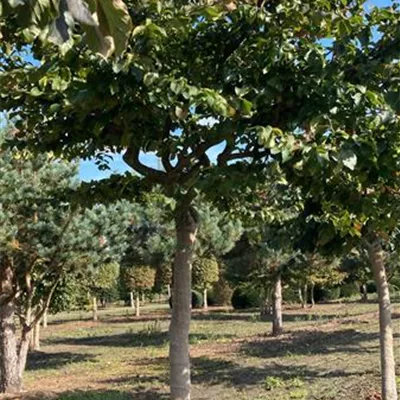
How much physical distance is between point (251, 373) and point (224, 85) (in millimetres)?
7449

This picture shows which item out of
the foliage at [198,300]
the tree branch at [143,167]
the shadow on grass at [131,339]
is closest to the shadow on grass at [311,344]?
the shadow on grass at [131,339]

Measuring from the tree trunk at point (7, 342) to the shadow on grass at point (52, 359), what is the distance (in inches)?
154

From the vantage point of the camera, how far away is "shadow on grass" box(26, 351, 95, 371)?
1346cm

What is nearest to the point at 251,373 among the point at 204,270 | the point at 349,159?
the point at 349,159

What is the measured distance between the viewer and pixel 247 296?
31094mm


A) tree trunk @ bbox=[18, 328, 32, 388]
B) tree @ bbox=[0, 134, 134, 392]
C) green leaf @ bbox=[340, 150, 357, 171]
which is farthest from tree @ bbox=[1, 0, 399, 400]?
tree trunk @ bbox=[18, 328, 32, 388]

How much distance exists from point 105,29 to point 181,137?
2.52 metres

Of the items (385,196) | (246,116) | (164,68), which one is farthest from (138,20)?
(385,196)

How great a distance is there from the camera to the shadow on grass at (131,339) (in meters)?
16.9

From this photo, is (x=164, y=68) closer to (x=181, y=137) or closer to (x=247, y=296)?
(x=181, y=137)

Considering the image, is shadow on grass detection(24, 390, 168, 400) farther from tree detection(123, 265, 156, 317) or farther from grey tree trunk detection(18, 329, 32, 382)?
tree detection(123, 265, 156, 317)

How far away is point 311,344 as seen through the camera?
526 inches

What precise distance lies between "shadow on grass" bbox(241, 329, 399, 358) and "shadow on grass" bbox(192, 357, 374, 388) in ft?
4.85

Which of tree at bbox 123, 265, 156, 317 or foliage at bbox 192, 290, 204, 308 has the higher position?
tree at bbox 123, 265, 156, 317
